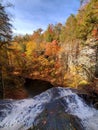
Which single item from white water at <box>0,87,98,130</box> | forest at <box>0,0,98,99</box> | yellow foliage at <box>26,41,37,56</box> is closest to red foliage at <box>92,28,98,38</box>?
forest at <box>0,0,98,99</box>

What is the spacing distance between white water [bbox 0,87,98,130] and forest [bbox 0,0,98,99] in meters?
3.94

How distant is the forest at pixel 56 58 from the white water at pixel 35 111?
3938 mm

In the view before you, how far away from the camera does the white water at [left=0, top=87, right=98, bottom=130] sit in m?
7.35

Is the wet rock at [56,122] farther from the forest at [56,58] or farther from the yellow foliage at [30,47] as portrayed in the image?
the yellow foliage at [30,47]

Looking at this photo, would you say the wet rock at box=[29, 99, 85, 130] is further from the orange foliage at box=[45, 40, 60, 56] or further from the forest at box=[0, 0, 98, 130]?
the orange foliage at box=[45, 40, 60, 56]

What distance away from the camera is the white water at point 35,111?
735 cm

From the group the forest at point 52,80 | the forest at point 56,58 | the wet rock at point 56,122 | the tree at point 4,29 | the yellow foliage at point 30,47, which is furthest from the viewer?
the yellow foliage at point 30,47

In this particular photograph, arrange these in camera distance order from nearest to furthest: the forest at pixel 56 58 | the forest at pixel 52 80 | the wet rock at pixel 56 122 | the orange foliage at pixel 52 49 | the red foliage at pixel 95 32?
the wet rock at pixel 56 122, the forest at pixel 52 80, the forest at pixel 56 58, the red foliage at pixel 95 32, the orange foliage at pixel 52 49

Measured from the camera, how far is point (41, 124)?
6184mm

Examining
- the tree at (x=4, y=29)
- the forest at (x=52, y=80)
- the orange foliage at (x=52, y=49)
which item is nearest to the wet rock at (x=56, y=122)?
the forest at (x=52, y=80)

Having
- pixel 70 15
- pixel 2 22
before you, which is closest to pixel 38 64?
pixel 70 15

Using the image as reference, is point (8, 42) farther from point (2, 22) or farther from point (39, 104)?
point (39, 104)

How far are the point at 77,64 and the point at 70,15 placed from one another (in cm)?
1324

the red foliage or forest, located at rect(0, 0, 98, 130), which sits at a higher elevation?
the red foliage
